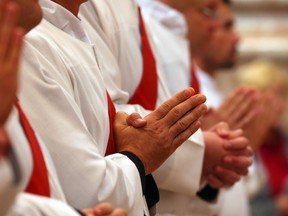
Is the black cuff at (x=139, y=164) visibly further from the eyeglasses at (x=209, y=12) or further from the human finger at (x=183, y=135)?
the eyeglasses at (x=209, y=12)

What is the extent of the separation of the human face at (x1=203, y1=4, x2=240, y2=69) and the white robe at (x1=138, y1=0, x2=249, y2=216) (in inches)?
35.0

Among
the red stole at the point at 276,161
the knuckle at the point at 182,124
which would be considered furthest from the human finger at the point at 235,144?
the red stole at the point at 276,161

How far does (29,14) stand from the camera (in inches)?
103

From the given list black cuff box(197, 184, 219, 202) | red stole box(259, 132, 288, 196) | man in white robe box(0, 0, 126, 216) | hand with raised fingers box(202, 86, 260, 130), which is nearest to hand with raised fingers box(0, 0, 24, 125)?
man in white robe box(0, 0, 126, 216)

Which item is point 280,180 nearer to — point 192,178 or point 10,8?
point 192,178

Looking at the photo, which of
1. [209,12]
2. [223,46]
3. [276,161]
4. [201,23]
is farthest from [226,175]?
[276,161]

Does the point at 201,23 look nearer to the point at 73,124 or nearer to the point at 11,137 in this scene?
the point at 73,124

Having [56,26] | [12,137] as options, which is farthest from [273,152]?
[12,137]

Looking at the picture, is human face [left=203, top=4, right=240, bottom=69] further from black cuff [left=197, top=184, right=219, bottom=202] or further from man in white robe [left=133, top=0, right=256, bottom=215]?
black cuff [left=197, top=184, right=219, bottom=202]

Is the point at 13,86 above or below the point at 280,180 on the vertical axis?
above

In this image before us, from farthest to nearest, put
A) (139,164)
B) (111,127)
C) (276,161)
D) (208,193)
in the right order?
1. (276,161)
2. (208,193)
3. (111,127)
4. (139,164)

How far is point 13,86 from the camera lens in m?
2.24

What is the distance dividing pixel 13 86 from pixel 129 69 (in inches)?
58.5

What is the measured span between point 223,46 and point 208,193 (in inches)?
73.3
